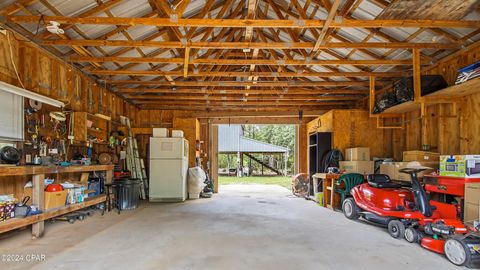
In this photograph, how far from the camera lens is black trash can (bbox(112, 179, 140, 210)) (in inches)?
Answer: 258

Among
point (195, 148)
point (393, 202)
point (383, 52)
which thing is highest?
point (383, 52)

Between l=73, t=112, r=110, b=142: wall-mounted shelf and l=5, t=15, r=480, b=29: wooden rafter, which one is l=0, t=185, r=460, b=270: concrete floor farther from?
l=5, t=15, r=480, b=29: wooden rafter

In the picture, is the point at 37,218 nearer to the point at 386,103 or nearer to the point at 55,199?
the point at 55,199

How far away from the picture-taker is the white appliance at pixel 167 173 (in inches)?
318

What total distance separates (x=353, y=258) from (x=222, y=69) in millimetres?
5859

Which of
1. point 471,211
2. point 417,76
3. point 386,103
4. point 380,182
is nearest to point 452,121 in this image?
point 417,76

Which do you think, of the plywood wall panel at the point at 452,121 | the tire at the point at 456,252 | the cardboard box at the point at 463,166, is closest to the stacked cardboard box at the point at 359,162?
the plywood wall panel at the point at 452,121

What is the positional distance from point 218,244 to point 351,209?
10.3 ft

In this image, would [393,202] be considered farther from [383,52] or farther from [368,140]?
[368,140]

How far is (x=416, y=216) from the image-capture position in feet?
13.5

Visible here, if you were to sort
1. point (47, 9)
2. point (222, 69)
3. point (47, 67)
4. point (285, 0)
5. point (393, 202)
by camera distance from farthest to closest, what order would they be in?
point (222, 69) → point (285, 0) → point (47, 67) → point (393, 202) → point (47, 9)

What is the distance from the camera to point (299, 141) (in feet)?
36.2

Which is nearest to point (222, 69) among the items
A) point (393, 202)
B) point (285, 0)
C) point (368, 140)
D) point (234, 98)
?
point (234, 98)

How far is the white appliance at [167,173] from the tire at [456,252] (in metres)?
6.30
